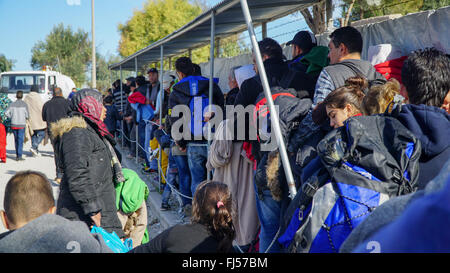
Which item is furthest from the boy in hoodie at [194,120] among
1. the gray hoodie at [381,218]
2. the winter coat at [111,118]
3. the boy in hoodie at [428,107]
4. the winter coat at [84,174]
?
the winter coat at [111,118]

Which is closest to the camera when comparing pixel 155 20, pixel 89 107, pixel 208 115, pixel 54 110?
pixel 89 107

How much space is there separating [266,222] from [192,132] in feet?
7.15

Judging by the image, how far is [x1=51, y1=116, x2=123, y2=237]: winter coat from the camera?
124 inches

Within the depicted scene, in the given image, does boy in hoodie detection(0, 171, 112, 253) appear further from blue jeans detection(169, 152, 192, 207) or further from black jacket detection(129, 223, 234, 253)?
blue jeans detection(169, 152, 192, 207)

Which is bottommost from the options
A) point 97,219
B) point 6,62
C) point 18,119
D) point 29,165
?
point 29,165

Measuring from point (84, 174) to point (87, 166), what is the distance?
82 millimetres

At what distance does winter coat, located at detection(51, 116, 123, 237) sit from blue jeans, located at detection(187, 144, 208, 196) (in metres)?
1.94

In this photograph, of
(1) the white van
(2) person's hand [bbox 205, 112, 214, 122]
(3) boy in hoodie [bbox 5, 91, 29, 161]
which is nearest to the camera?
(2) person's hand [bbox 205, 112, 214, 122]

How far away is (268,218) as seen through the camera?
3379 millimetres

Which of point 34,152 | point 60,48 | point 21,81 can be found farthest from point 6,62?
point 34,152

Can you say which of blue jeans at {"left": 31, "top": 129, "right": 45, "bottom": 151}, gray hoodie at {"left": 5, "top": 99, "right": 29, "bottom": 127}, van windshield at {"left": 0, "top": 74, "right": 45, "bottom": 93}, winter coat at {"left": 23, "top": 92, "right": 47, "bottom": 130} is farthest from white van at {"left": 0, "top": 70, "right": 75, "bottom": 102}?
gray hoodie at {"left": 5, "top": 99, "right": 29, "bottom": 127}

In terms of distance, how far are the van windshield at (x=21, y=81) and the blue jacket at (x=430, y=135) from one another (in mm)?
18569

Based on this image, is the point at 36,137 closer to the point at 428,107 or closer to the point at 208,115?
the point at 208,115

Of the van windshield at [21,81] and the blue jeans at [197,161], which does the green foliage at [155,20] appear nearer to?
the van windshield at [21,81]
